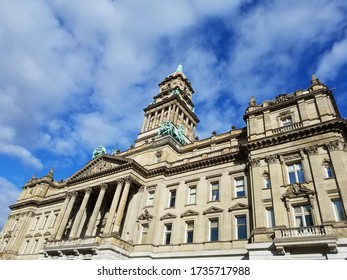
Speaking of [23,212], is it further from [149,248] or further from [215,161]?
[215,161]

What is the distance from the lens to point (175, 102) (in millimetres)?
56156

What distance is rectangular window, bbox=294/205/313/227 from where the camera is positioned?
70.6 ft

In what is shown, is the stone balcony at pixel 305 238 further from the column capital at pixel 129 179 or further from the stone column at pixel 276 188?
the column capital at pixel 129 179

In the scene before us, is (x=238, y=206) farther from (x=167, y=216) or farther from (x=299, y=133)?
(x=299, y=133)

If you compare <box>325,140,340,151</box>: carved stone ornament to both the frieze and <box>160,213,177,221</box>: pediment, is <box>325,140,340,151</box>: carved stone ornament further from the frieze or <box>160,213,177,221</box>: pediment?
<box>160,213,177,221</box>: pediment

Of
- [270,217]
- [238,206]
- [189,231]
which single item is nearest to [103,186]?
[189,231]

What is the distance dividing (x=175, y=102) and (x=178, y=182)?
2623 cm

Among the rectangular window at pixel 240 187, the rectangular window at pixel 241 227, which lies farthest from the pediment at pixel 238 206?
the rectangular window at pixel 240 187

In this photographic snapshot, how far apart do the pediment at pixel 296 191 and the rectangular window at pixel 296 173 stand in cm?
105

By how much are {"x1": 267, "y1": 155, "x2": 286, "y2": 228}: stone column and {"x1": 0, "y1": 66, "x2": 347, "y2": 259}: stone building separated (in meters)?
0.09

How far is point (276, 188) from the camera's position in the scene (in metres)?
24.1

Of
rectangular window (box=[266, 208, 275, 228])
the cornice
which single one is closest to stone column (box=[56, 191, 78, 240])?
the cornice

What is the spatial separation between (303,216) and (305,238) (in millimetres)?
3029
